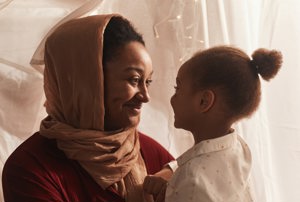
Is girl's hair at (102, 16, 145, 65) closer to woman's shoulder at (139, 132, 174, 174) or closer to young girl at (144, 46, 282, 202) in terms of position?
young girl at (144, 46, 282, 202)

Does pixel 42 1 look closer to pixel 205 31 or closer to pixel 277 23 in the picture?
pixel 205 31

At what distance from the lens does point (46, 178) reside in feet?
3.37

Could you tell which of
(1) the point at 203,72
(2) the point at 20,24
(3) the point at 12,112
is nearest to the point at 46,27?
(2) the point at 20,24

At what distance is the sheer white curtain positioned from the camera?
135 cm

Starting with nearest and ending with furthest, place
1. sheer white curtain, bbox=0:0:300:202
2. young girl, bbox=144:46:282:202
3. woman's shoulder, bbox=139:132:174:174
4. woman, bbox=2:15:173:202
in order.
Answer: young girl, bbox=144:46:282:202, woman, bbox=2:15:173:202, woman's shoulder, bbox=139:132:174:174, sheer white curtain, bbox=0:0:300:202

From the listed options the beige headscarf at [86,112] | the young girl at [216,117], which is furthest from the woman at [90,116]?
the young girl at [216,117]

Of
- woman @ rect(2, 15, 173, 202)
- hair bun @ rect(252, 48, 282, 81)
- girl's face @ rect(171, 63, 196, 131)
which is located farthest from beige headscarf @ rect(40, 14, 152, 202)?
hair bun @ rect(252, 48, 282, 81)

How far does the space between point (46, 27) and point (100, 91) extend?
0.53 metres

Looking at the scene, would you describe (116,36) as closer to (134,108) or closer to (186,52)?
(134,108)

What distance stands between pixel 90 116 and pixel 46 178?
0.18 meters

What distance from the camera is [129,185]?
1.11 meters

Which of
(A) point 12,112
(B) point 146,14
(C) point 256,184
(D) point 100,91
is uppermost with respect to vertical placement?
(B) point 146,14

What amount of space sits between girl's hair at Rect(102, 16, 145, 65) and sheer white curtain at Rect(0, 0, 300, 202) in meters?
0.30

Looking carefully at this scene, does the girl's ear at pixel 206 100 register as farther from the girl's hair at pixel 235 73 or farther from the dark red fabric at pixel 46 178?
the dark red fabric at pixel 46 178
